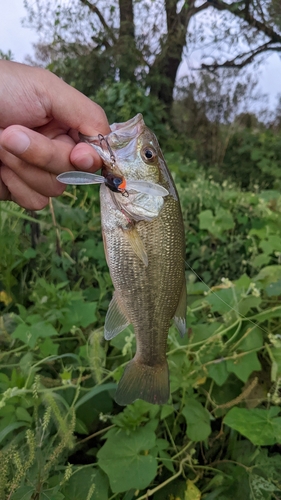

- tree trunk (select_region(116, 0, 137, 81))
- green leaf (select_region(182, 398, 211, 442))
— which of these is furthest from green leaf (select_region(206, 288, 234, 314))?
tree trunk (select_region(116, 0, 137, 81))

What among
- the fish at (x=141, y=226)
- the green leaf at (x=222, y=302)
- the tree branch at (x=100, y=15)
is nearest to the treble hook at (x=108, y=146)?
the fish at (x=141, y=226)

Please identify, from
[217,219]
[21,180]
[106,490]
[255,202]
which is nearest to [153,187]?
[21,180]

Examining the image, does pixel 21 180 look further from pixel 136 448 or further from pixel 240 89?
pixel 240 89

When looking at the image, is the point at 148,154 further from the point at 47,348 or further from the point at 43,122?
the point at 47,348

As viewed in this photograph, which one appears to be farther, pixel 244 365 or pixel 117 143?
pixel 244 365

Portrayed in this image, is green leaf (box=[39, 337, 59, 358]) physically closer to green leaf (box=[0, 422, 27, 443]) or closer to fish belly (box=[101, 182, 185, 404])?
green leaf (box=[0, 422, 27, 443])

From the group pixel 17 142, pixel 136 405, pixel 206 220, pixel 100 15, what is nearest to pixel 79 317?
pixel 136 405
